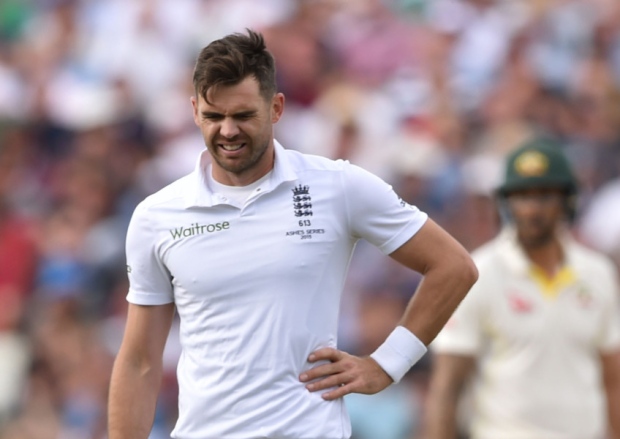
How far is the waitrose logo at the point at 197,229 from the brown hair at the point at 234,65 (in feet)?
1.57

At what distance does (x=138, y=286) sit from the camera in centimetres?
553

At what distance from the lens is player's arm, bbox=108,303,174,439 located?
5.52 meters

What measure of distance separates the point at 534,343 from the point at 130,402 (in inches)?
113

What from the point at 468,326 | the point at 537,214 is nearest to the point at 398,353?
the point at 468,326

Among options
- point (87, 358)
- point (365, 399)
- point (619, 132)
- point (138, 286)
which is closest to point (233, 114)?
point (138, 286)

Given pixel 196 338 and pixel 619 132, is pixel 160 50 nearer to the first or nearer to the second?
pixel 619 132

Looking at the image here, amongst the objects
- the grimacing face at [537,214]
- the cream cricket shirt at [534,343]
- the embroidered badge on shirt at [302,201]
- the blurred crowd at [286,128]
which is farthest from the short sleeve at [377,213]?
the blurred crowd at [286,128]

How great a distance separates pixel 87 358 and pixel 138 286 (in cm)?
539

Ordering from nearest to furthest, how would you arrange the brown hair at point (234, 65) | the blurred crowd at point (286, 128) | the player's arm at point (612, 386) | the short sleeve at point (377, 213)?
the brown hair at point (234, 65)
the short sleeve at point (377, 213)
the player's arm at point (612, 386)
the blurred crowd at point (286, 128)

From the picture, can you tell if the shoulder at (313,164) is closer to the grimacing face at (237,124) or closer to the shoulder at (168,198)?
the grimacing face at (237,124)

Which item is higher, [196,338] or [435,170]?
[196,338]

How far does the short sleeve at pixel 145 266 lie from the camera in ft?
17.9

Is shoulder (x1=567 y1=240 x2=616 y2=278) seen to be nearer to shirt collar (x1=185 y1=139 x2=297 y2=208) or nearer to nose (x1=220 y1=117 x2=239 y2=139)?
shirt collar (x1=185 y1=139 x2=297 y2=208)

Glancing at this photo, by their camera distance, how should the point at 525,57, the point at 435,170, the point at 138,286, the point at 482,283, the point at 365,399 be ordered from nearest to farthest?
1. the point at 138,286
2. the point at 482,283
3. the point at 365,399
4. the point at 435,170
5. the point at 525,57
